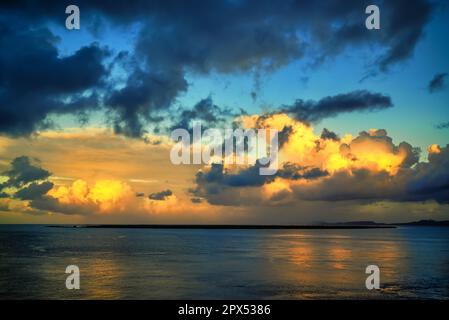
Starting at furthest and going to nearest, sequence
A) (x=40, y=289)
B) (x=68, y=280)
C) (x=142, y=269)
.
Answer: (x=142, y=269) → (x=68, y=280) → (x=40, y=289)

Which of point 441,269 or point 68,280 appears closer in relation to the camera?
point 68,280

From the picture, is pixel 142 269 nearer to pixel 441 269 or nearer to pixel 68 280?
pixel 68 280

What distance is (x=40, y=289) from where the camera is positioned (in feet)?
121

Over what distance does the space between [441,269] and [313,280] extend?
66.2ft
